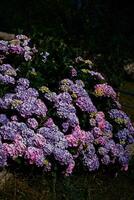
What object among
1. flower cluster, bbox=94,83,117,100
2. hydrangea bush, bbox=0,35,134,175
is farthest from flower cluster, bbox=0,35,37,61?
flower cluster, bbox=94,83,117,100

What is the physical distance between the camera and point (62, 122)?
6746 millimetres

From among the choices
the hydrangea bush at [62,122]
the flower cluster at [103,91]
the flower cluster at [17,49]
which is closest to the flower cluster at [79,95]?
the hydrangea bush at [62,122]

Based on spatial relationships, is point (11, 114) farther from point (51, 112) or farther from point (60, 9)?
point (60, 9)

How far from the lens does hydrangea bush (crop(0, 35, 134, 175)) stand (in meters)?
6.27

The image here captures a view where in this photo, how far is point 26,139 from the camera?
247 inches

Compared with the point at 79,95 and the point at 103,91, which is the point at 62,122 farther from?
the point at 103,91

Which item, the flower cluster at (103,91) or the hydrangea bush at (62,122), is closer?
the hydrangea bush at (62,122)

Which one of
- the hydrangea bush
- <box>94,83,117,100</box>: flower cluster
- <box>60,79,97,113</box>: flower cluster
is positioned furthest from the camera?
<box>94,83,117,100</box>: flower cluster

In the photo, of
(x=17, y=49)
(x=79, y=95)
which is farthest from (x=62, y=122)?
(x=17, y=49)

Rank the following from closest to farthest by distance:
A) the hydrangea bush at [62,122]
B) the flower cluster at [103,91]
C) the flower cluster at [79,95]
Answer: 1. the hydrangea bush at [62,122]
2. the flower cluster at [79,95]
3. the flower cluster at [103,91]

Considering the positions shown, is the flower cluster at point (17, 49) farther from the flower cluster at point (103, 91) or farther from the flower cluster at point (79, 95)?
the flower cluster at point (103, 91)

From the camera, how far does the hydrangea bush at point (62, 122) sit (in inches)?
247

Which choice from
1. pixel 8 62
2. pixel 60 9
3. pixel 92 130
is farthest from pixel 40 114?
pixel 60 9

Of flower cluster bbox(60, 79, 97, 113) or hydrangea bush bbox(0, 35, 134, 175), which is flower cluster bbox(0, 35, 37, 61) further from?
flower cluster bbox(60, 79, 97, 113)
